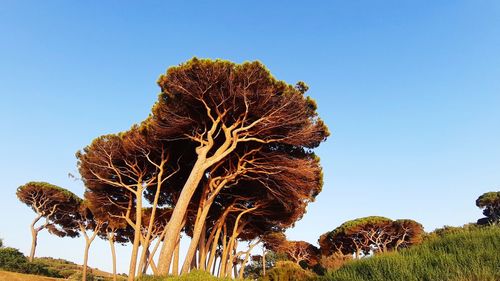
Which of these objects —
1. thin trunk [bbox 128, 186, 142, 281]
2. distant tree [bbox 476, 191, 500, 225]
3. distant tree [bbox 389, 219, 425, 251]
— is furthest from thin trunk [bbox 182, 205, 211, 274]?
distant tree [bbox 476, 191, 500, 225]

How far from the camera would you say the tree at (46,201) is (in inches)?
1101

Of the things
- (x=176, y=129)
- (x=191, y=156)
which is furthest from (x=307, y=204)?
(x=176, y=129)

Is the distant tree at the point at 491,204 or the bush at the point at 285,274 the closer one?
the bush at the point at 285,274

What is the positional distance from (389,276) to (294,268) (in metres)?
5.57

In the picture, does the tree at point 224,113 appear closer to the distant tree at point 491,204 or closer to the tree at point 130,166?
the tree at point 130,166

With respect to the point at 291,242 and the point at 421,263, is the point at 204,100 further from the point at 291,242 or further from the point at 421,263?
the point at 291,242

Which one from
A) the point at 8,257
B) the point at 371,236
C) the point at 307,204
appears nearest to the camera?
the point at 307,204

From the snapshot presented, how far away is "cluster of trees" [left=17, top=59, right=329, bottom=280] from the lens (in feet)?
44.3

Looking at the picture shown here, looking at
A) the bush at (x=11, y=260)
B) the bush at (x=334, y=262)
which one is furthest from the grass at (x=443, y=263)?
the bush at (x=11, y=260)

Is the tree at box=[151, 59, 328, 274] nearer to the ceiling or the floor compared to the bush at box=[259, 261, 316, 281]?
nearer to the ceiling

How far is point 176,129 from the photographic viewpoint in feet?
51.0

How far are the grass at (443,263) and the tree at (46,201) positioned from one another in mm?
26937

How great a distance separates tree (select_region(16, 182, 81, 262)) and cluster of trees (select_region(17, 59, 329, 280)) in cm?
796

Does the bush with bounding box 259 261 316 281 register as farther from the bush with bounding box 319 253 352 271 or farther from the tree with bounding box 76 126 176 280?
the tree with bounding box 76 126 176 280
